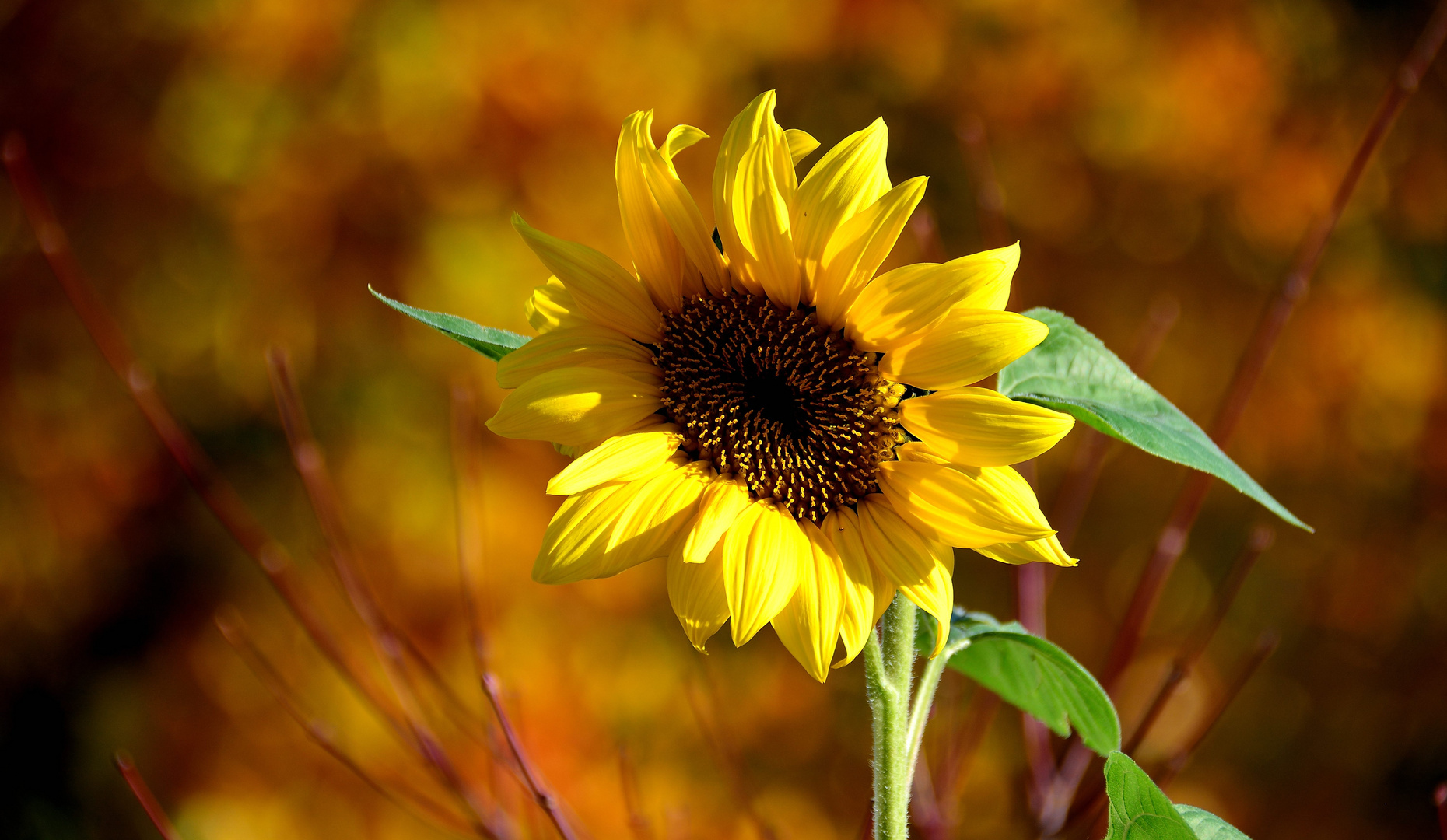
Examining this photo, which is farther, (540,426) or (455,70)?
(455,70)

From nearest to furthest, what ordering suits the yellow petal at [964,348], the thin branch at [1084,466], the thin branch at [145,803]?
the yellow petal at [964,348] < the thin branch at [145,803] < the thin branch at [1084,466]

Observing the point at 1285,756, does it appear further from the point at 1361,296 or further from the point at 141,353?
the point at 141,353

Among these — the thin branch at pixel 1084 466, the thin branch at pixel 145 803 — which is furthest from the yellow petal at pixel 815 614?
the thin branch at pixel 1084 466

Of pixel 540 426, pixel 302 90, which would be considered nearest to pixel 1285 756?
pixel 540 426

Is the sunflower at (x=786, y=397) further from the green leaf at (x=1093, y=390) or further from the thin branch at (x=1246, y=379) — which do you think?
the thin branch at (x=1246, y=379)

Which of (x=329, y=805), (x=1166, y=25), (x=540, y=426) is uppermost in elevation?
(x=1166, y=25)

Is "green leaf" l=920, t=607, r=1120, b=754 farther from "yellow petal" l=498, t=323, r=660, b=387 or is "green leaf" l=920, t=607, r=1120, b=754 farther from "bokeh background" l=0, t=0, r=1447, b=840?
"bokeh background" l=0, t=0, r=1447, b=840
